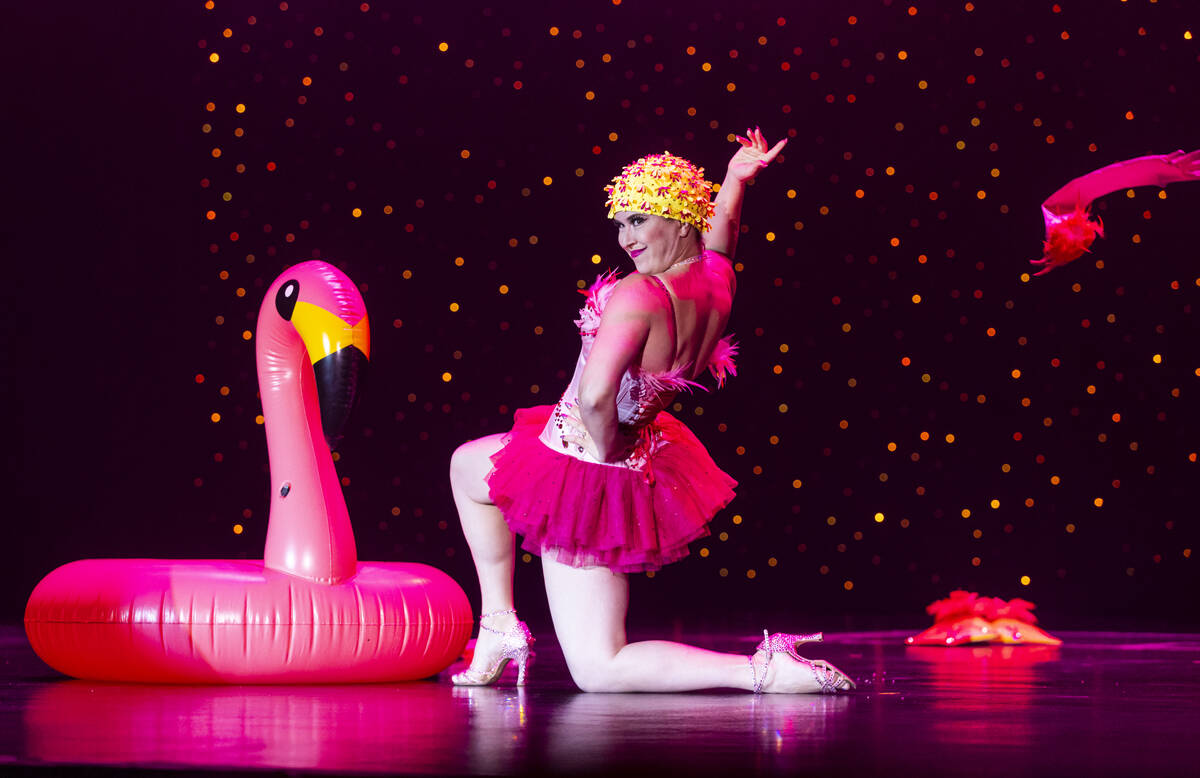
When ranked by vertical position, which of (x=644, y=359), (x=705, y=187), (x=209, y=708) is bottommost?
(x=209, y=708)

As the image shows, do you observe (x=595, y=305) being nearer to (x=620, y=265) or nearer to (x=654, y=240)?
(x=654, y=240)

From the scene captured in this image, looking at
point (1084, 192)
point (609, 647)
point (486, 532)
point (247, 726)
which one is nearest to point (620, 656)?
point (609, 647)

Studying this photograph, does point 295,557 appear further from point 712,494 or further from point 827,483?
point 827,483

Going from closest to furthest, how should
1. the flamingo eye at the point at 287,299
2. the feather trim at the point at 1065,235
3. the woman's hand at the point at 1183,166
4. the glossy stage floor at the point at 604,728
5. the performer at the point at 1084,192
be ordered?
the glossy stage floor at the point at 604,728 → the flamingo eye at the point at 287,299 → the woman's hand at the point at 1183,166 → the performer at the point at 1084,192 → the feather trim at the point at 1065,235

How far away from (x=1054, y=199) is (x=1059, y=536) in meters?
1.89

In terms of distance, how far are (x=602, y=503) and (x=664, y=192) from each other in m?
0.59

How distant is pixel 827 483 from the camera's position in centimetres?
578

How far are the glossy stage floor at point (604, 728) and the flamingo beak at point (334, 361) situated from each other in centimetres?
59

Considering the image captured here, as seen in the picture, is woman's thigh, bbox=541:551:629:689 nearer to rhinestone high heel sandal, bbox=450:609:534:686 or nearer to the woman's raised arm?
rhinestone high heel sandal, bbox=450:609:534:686

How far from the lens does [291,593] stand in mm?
2699

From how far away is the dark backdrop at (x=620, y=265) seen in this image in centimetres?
556

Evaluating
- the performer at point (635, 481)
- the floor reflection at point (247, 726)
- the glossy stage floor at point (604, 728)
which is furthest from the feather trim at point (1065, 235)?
the floor reflection at point (247, 726)

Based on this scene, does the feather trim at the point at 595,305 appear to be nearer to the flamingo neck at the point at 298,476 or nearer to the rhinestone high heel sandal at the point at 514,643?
the rhinestone high heel sandal at the point at 514,643

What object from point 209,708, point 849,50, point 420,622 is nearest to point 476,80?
point 849,50
